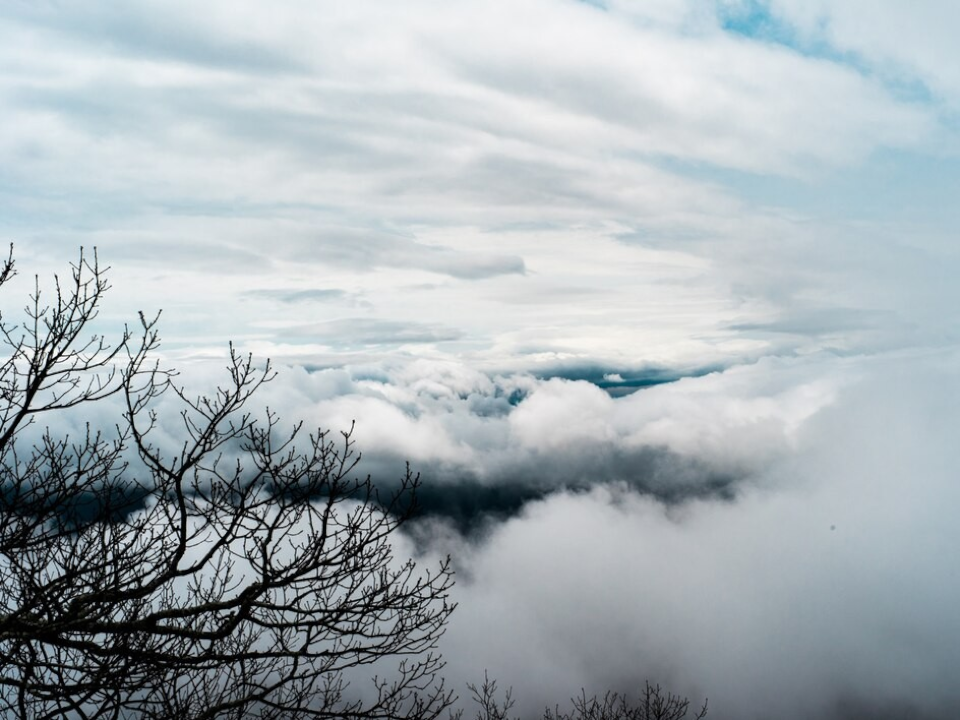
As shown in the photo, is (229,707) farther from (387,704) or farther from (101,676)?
(387,704)

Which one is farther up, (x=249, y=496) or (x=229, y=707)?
(x=249, y=496)

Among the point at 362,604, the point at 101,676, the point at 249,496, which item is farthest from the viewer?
the point at 362,604

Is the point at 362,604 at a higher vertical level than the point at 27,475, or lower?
lower

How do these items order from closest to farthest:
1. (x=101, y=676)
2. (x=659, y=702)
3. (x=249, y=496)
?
1. (x=101, y=676)
2. (x=249, y=496)
3. (x=659, y=702)

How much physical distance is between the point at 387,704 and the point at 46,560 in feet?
16.9

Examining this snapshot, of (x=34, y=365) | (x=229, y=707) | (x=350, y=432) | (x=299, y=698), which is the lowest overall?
(x=299, y=698)

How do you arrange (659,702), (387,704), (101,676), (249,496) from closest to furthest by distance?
(101,676) → (249,496) → (387,704) → (659,702)

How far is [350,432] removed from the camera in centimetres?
1046

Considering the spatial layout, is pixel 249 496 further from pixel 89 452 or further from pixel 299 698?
pixel 89 452

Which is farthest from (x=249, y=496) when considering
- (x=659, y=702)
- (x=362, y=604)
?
(x=659, y=702)

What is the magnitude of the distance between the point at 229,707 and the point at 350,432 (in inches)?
130

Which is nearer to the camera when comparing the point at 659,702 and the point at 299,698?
the point at 299,698

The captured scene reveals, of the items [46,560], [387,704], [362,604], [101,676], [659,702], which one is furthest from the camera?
[659,702]

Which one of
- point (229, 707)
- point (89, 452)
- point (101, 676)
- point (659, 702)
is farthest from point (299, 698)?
point (659, 702)
